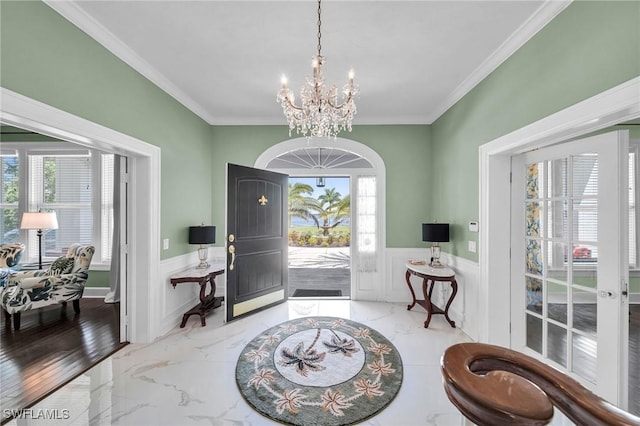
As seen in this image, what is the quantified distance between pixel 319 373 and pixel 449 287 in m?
2.15

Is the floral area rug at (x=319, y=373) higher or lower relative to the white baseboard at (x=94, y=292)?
lower

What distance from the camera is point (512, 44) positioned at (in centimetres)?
226

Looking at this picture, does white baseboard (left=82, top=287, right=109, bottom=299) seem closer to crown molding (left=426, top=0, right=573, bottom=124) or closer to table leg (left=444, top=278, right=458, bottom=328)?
table leg (left=444, top=278, right=458, bottom=328)

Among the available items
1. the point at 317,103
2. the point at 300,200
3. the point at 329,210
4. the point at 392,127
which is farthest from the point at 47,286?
the point at 329,210

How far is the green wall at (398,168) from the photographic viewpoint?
407 cm

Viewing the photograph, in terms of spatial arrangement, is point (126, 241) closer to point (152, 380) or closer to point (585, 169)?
point (152, 380)

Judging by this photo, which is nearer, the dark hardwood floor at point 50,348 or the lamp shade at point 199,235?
the dark hardwood floor at point 50,348

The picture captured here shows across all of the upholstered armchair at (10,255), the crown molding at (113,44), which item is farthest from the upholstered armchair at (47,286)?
the crown molding at (113,44)

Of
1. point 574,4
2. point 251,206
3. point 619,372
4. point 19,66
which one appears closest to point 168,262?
point 251,206

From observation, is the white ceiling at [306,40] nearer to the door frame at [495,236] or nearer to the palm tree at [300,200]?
the door frame at [495,236]

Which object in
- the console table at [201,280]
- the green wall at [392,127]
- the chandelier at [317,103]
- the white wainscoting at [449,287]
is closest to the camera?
the green wall at [392,127]

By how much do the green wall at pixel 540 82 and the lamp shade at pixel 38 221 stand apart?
6.03 meters

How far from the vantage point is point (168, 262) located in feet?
10.2

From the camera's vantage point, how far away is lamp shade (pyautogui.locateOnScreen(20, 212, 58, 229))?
3957 mm
